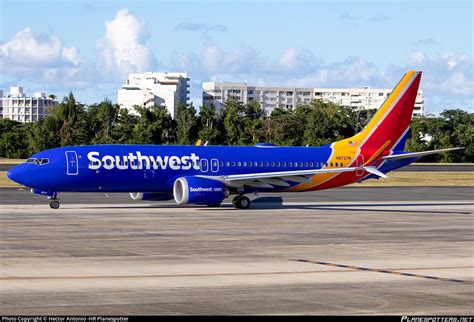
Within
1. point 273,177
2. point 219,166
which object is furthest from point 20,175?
point 273,177

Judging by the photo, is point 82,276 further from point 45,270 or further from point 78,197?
point 78,197

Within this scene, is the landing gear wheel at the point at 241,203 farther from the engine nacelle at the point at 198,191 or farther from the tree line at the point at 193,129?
the tree line at the point at 193,129

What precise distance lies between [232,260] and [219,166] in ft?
79.7

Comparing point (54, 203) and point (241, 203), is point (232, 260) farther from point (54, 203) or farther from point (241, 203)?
point (241, 203)

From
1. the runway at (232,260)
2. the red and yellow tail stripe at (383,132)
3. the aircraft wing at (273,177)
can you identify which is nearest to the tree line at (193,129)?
the red and yellow tail stripe at (383,132)

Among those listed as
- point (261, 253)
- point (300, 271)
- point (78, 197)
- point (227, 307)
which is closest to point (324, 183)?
point (78, 197)

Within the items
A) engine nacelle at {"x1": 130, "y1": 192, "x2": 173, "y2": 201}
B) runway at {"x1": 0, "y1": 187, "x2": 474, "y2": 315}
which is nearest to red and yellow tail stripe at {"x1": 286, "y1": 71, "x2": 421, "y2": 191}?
runway at {"x1": 0, "y1": 187, "x2": 474, "y2": 315}

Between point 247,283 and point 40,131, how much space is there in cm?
11440

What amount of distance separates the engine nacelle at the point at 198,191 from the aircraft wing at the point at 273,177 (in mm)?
771

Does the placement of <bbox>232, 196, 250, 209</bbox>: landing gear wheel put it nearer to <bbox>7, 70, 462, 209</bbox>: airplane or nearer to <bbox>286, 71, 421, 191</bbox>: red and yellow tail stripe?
<bbox>7, 70, 462, 209</bbox>: airplane

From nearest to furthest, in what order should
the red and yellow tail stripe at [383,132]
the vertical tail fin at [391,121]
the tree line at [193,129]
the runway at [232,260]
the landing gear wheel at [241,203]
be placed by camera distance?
the runway at [232,260] < the landing gear wheel at [241,203] < the red and yellow tail stripe at [383,132] < the vertical tail fin at [391,121] < the tree line at [193,129]

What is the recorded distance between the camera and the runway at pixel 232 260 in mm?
19750

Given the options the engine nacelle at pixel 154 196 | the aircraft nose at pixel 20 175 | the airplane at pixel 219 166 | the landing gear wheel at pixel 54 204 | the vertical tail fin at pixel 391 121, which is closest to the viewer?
the aircraft nose at pixel 20 175

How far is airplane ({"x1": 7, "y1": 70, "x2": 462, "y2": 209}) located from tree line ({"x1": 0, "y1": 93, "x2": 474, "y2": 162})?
76306 mm
